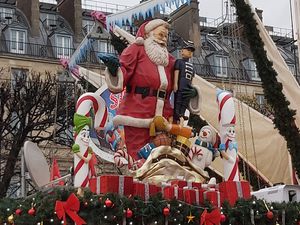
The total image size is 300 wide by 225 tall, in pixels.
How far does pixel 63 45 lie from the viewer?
116ft

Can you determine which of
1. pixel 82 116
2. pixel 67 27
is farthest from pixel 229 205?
pixel 67 27

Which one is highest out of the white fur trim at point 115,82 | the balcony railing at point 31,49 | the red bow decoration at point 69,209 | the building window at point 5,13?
the building window at point 5,13

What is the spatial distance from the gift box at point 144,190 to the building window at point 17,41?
26219mm

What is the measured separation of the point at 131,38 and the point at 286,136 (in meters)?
5.61

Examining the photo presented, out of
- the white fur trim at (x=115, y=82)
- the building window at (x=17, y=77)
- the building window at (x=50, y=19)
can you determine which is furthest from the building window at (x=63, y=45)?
the white fur trim at (x=115, y=82)

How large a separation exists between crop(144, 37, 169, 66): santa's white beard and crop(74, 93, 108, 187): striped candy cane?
39.4 inches

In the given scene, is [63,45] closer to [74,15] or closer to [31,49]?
[74,15]

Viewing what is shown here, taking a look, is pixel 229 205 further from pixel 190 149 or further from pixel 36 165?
pixel 36 165

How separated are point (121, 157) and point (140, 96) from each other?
3.37 ft

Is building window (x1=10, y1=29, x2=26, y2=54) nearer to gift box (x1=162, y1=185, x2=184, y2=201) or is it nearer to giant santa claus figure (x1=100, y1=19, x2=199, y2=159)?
giant santa claus figure (x1=100, y1=19, x2=199, y2=159)

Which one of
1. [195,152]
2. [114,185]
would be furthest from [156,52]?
[114,185]

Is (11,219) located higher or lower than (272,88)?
lower

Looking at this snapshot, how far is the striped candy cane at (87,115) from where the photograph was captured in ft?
31.7

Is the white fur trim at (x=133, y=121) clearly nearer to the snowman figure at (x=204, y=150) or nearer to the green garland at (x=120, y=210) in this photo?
the snowman figure at (x=204, y=150)
